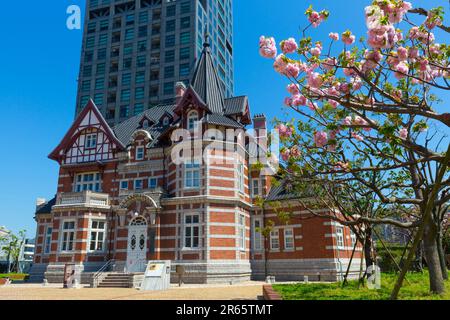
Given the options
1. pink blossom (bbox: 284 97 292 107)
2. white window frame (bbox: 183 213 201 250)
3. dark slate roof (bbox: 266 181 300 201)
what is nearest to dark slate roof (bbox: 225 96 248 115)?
dark slate roof (bbox: 266 181 300 201)

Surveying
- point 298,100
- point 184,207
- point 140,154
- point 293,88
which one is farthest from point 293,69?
point 140,154

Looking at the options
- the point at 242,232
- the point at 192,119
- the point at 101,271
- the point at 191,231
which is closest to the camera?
the point at 191,231

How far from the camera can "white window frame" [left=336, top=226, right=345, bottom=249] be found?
978 inches

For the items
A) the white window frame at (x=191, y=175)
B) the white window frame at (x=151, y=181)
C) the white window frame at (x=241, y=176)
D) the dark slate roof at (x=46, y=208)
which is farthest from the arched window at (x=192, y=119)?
the dark slate roof at (x=46, y=208)

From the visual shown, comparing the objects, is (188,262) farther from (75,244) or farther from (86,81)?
(86,81)

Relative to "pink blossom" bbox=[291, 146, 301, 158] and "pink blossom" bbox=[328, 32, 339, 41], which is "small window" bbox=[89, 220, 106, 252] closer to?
"pink blossom" bbox=[291, 146, 301, 158]

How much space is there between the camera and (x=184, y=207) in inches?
930

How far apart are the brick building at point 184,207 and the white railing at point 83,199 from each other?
0.25 feet

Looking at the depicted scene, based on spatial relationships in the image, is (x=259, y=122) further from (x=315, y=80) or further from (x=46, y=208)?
(x=315, y=80)

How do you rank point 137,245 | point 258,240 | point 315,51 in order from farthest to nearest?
point 258,240 → point 137,245 → point 315,51

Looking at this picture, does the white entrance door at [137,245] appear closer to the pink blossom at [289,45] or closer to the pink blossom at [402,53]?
the pink blossom at [289,45]

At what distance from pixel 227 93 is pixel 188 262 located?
52385mm

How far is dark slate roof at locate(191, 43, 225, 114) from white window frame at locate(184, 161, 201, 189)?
4552 millimetres

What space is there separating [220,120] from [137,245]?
10.5 meters
